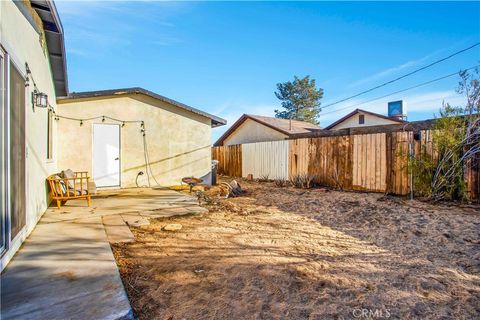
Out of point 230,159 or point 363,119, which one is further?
point 363,119

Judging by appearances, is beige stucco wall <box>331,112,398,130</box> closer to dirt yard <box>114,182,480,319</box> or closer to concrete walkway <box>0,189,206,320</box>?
dirt yard <box>114,182,480,319</box>

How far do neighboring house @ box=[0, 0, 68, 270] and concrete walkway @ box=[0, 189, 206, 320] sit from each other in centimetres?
23

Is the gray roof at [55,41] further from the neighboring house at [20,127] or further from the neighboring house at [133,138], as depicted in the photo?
the neighboring house at [133,138]

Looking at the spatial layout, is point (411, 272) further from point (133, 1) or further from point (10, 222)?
point (133, 1)

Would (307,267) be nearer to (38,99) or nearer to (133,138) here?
(38,99)

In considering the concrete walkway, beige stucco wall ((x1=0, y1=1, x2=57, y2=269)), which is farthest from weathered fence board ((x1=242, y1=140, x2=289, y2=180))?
beige stucco wall ((x1=0, y1=1, x2=57, y2=269))

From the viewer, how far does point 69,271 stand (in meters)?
2.65

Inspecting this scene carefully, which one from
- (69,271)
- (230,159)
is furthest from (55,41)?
(230,159)

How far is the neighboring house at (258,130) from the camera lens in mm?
17359

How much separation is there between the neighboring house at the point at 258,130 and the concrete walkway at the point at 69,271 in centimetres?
1307

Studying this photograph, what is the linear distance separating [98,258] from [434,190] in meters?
7.37

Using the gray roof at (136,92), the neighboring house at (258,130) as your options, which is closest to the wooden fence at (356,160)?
the gray roof at (136,92)

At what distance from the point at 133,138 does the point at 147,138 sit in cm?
47

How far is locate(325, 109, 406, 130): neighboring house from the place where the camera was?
1780 cm
